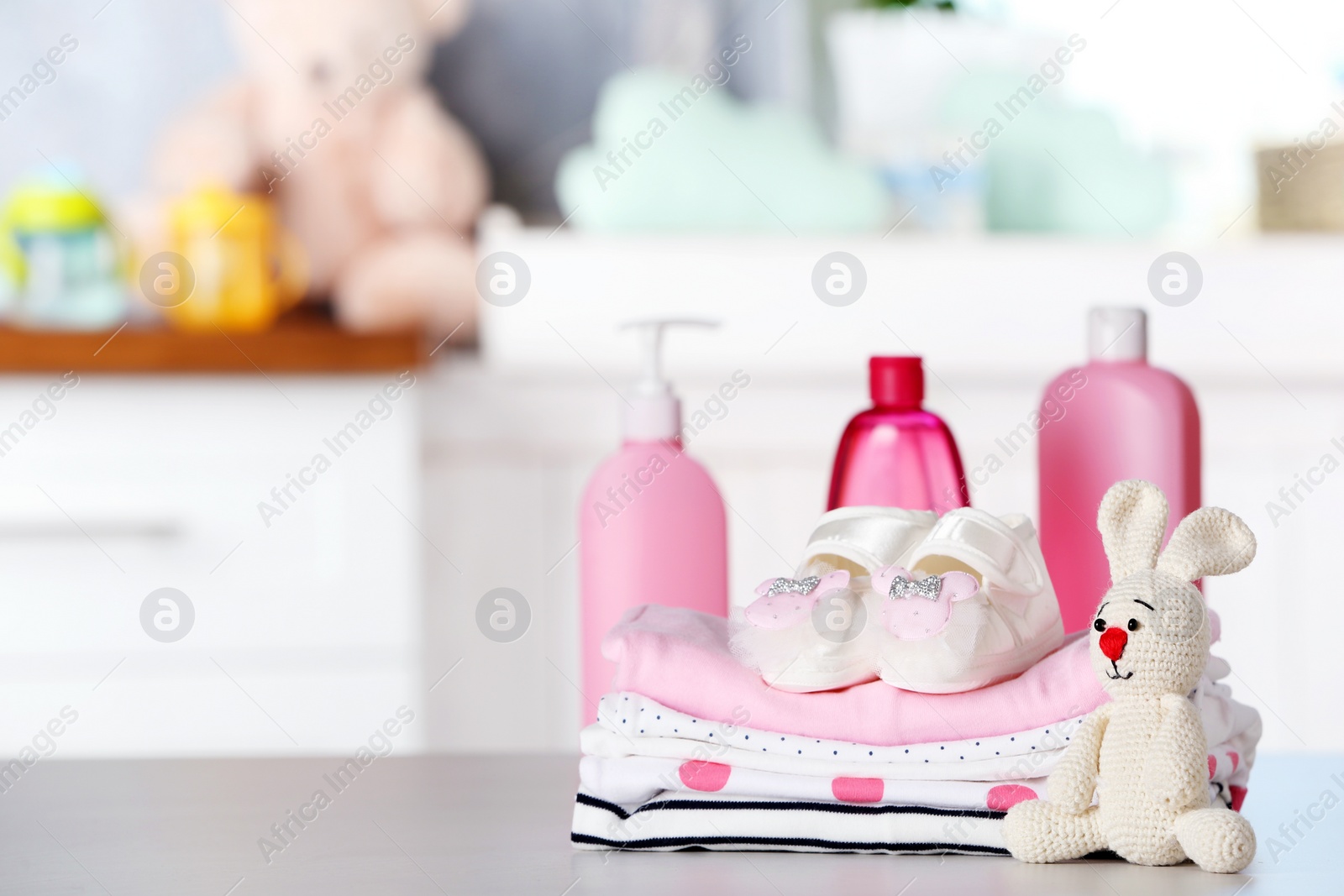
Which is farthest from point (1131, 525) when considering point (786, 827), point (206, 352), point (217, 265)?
point (217, 265)

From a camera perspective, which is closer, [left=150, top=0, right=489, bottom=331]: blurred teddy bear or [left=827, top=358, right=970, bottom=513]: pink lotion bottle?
[left=827, top=358, right=970, bottom=513]: pink lotion bottle

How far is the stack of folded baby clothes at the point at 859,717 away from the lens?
1.30ft

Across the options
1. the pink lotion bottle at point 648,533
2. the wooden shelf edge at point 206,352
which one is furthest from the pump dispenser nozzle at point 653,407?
the wooden shelf edge at point 206,352

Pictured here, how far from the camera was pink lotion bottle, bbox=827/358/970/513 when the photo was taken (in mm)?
539

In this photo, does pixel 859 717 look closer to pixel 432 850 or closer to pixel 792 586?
pixel 792 586

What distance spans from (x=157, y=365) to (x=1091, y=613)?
0.86 meters

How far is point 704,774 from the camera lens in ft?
1.34

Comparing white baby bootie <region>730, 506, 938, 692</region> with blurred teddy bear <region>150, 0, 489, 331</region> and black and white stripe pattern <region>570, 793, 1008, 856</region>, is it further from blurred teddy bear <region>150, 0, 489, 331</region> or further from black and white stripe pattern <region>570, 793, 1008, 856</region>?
blurred teddy bear <region>150, 0, 489, 331</region>

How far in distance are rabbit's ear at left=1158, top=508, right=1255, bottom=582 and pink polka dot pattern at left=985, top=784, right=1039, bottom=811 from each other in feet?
0.27

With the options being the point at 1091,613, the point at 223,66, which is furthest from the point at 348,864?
the point at 223,66

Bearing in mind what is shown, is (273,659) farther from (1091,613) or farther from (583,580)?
(1091,613)

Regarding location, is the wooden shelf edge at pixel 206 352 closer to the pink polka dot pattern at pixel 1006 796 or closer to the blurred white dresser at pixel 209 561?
the blurred white dresser at pixel 209 561

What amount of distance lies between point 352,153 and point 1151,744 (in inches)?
47.4

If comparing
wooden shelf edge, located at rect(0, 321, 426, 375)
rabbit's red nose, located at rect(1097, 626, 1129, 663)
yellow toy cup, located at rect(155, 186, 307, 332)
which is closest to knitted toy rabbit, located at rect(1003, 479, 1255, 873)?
rabbit's red nose, located at rect(1097, 626, 1129, 663)
